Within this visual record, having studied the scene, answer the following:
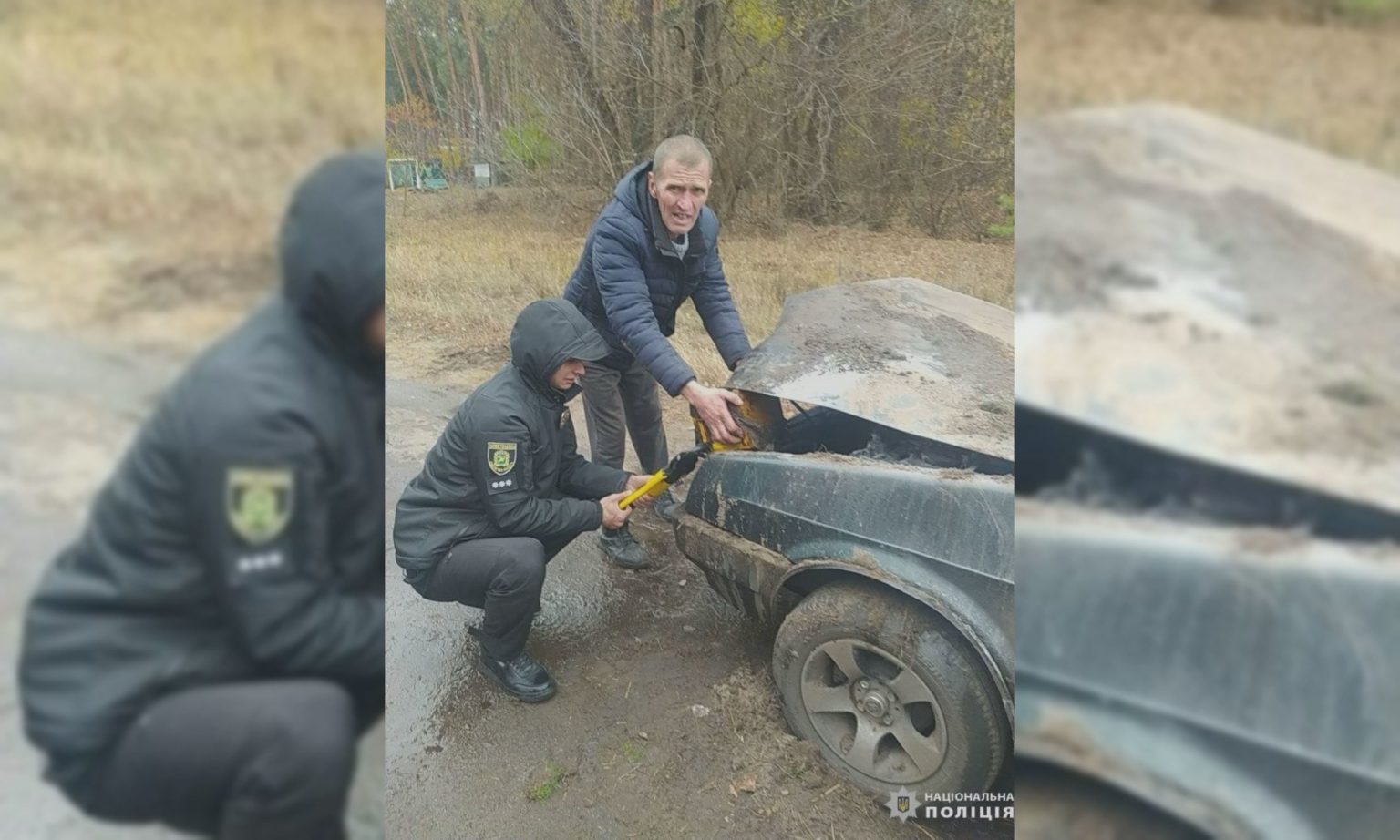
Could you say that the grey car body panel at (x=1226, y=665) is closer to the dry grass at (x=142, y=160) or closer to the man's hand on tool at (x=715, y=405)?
the man's hand on tool at (x=715, y=405)

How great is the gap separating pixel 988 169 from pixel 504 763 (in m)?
1.79

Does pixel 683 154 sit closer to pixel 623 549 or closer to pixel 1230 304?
pixel 1230 304

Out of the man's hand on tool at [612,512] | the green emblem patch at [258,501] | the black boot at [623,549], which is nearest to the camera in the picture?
the green emblem patch at [258,501]

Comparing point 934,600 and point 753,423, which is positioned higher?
point 753,423

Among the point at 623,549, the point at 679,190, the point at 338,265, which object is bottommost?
the point at 623,549

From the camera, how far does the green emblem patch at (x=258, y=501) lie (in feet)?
3.01

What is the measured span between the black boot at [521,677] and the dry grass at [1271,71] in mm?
1748

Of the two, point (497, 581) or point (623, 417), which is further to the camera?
point (623, 417)

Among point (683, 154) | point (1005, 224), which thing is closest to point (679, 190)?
point (683, 154)

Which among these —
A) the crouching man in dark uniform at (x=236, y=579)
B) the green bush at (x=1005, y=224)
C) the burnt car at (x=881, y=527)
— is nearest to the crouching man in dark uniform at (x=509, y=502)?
the burnt car at (x=881, y=527)

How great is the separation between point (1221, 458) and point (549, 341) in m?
1.31

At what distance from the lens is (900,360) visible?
1929 millimetres

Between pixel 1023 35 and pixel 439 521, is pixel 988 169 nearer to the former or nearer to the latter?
pixel 1023 35

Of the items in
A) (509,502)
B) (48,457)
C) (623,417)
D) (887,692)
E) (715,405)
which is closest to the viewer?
(48,457)
